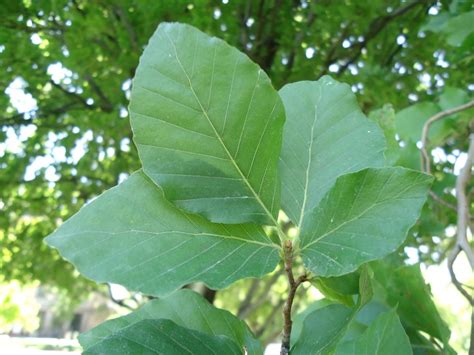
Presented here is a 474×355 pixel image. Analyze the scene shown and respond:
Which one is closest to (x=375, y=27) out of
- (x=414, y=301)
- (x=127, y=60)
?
(x=127, y=60)

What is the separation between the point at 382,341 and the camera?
347 millimetres

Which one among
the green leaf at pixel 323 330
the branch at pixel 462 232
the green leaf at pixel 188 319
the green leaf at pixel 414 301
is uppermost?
the green leaf at pixel 323 330

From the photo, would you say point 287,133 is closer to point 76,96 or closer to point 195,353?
point 195,353

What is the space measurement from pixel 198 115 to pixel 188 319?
146 millimetres

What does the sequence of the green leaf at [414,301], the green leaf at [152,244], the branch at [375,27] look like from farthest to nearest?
the branch at [375,27], the green leaf at [414,301], the green leaf at [152,244]

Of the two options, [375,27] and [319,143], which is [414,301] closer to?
[319,143]

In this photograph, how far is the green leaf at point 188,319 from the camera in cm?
40

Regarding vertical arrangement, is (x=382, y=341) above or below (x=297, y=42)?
above

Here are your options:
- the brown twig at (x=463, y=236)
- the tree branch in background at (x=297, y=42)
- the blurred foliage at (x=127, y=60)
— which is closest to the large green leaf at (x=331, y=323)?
the brown twig at (x=463, y=236)

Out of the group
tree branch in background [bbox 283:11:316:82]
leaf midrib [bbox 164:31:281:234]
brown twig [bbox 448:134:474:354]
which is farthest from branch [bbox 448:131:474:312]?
tree branch in background [bbox 283:11:316:82]

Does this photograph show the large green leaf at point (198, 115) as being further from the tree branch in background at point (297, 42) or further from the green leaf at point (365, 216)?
the tree branch in background at point (297, 42)

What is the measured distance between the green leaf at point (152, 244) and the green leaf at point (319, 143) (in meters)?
0.04

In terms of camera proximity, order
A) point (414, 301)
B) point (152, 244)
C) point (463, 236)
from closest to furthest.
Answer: point (152, 244)
point (414, 301)
point (463, 236)

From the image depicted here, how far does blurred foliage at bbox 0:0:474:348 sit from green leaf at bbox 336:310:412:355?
115 cm
